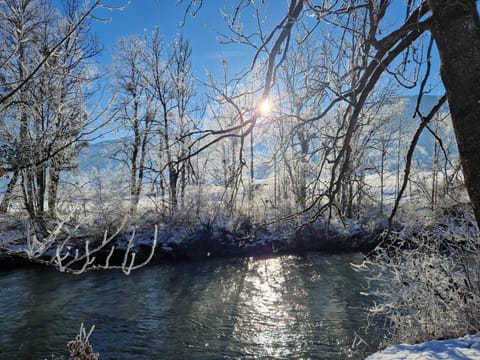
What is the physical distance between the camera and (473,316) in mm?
4285

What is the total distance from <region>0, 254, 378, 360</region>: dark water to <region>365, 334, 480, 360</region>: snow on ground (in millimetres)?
2626

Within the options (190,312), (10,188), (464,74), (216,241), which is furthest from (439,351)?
(216,241)

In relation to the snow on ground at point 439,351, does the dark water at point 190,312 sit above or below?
below

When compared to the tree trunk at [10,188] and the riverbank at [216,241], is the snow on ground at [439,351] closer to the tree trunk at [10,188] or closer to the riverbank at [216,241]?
the tree trunk at [10,188]

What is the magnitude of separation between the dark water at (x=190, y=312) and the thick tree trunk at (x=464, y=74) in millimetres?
5604

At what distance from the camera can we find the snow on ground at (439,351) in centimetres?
290

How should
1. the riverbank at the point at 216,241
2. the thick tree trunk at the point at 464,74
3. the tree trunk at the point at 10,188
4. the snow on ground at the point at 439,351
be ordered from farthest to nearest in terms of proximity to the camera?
the riverbank at the point at 216,241 < the tree trunk at the point at 10,188 < the snow on ground at the point at 439,351 < the thick tree trunk at the point at 464,74

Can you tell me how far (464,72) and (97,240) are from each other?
52.5ft

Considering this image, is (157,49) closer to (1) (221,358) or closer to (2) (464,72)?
(1) (221,358)

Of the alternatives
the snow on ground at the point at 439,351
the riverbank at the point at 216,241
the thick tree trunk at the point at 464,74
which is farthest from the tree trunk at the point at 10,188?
the riverbank at the point at 216,241

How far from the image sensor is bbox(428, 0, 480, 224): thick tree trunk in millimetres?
1052

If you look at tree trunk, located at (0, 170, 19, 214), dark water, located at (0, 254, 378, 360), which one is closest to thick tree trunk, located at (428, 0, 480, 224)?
tree trunk, located at (0, 170, 19, 214)

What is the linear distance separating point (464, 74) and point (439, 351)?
9.97 feet

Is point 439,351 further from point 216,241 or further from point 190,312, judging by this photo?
point 216,241
